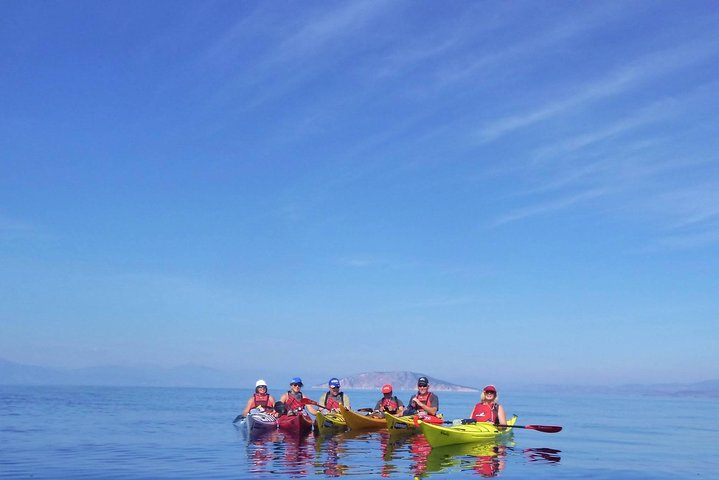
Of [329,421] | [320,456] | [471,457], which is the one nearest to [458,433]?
[471,457]

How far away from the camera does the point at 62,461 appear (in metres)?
24.2

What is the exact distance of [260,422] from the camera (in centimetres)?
3284

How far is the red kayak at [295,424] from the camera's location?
32.7m

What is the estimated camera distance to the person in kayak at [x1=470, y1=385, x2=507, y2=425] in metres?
31.0

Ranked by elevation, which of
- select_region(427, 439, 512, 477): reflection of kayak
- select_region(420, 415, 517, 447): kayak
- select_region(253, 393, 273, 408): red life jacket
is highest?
select_region(253, 393, 273, 408): red life jacket

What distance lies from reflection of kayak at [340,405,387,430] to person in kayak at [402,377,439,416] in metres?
1.59

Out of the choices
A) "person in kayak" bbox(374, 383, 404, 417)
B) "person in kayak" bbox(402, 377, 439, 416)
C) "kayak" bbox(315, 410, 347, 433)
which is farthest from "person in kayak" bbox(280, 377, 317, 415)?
"person in kayak" bbox(402, 377, 439, 416)

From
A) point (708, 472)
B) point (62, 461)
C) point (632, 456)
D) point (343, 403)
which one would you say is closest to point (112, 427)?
point (343, 403)

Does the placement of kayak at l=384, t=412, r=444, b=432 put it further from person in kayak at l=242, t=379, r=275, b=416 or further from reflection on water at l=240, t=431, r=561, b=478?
person in kayak at l=242, t=379, r=275, b=416

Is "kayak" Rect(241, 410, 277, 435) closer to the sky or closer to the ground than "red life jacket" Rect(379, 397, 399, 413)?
closer to the ground

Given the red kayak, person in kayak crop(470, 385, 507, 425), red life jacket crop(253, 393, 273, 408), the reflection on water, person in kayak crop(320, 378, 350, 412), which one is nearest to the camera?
the reflection on water

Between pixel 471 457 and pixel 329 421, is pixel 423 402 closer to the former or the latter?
pixel 329 421

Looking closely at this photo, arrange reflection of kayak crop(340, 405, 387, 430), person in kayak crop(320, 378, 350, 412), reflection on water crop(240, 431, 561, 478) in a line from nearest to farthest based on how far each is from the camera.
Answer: reflection on water crop(240, 431, 561, 478)
reflection of kayak crop(340, 405, 387, 430)
person in kayak crop(320, 378, 350, 412)

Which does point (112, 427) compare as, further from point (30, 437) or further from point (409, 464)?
point (409, 464)
